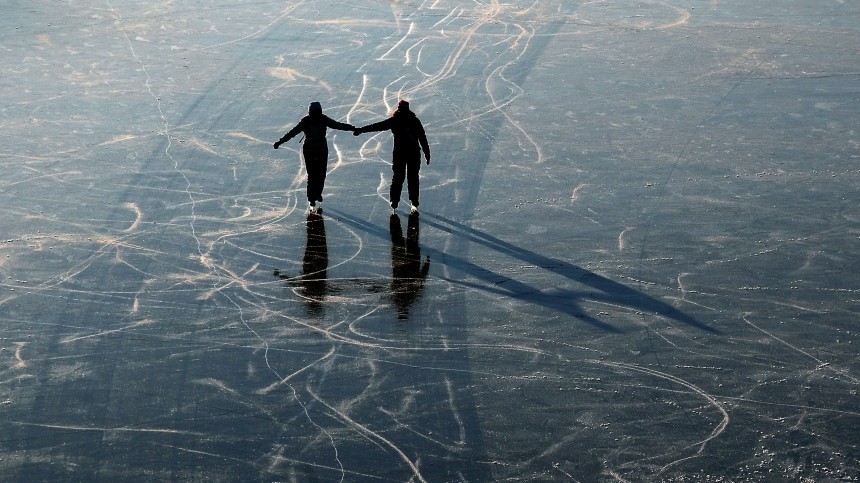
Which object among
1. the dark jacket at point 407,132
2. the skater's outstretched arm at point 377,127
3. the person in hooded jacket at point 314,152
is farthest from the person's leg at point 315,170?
the dark jacket at point 407,132

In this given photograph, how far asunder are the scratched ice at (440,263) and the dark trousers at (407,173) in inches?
10.5

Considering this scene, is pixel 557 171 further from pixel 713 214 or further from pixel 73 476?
pixel 73 476

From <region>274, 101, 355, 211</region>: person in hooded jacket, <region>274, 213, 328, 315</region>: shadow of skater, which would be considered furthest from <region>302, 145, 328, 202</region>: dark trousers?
<region>274, 213, 328, 315</region>: shadow of skater

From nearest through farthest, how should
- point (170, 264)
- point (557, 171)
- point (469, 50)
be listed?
point (170, 264)
point (557, 171)
point (469, 50)

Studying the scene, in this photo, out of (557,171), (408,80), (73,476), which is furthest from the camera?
(408,80)

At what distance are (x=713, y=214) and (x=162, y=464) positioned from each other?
7.54 m

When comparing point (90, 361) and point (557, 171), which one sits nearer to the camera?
point (90, 361)

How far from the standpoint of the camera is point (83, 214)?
44.6ft

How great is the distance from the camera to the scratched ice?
8.96 m

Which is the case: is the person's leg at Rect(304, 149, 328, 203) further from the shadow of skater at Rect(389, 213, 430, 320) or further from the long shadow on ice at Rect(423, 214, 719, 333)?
the long shadow on ice at Rect(423, 214, 719, 333)

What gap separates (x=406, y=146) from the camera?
525 inches

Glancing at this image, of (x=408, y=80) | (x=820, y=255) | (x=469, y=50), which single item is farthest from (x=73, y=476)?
(x=469, y=50)

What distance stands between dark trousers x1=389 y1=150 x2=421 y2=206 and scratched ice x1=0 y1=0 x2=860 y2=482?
0.87 ft

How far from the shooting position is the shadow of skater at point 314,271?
452 inches
